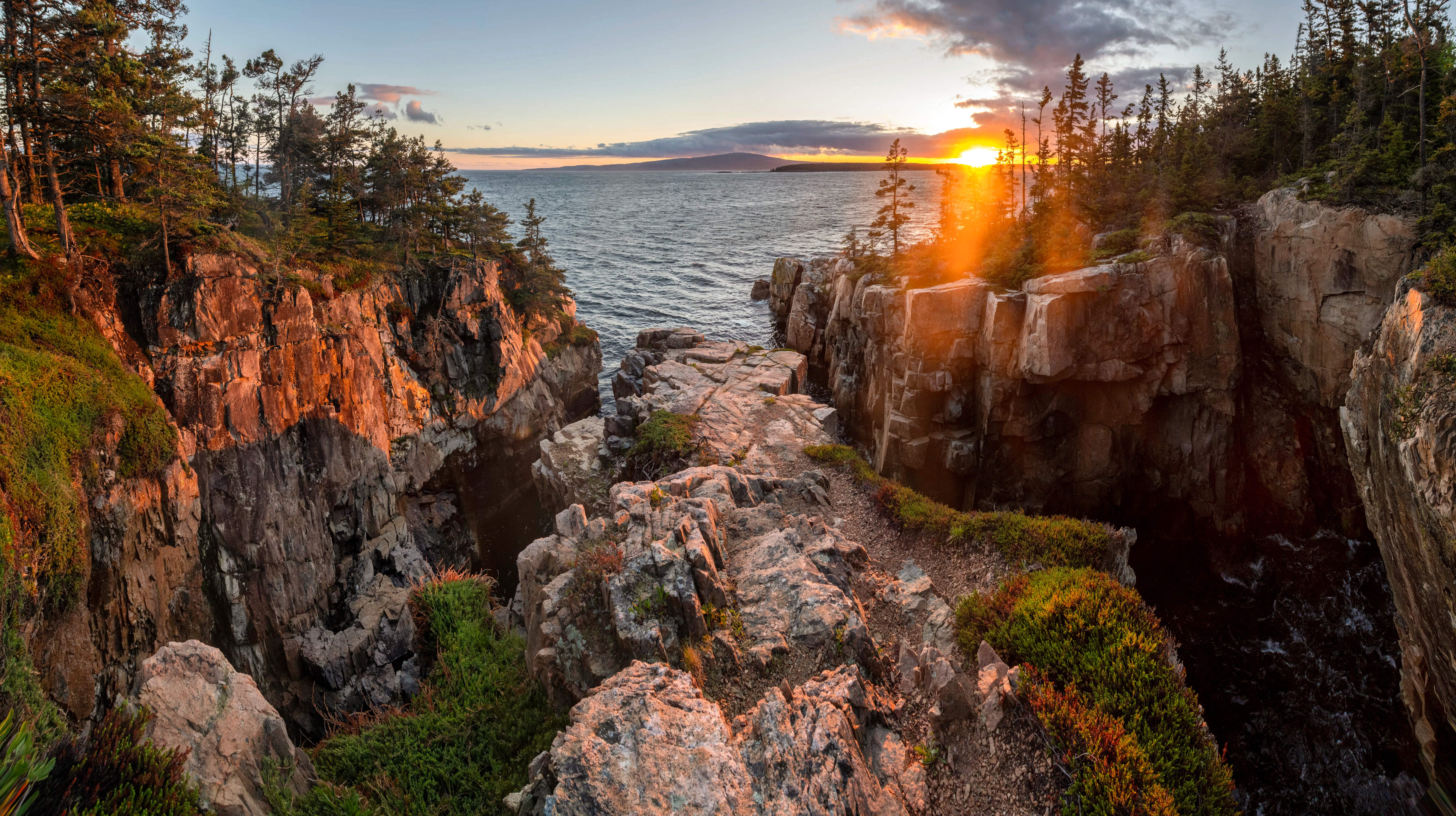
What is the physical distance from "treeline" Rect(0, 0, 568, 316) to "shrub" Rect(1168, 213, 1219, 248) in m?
36.9

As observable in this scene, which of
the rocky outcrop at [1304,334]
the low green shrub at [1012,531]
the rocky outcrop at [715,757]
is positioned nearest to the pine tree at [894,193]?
the rocky outcrop at [1304,334]

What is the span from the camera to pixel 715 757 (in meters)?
7.79

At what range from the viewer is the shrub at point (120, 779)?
5816 mm

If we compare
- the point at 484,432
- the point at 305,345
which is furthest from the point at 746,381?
the point at 305,345

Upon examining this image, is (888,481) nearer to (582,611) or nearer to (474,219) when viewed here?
(582,611)

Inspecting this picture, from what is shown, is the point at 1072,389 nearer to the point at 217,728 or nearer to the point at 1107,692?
the point at 1107,692

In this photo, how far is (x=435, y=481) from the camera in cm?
3353

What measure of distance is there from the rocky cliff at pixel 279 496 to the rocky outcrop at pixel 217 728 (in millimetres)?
5060

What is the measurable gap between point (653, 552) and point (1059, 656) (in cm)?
796

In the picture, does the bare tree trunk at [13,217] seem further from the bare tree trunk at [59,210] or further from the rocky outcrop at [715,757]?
the rocky outcrop at [715,757]

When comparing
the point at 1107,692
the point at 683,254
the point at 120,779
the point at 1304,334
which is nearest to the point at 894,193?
the point at 1304,334

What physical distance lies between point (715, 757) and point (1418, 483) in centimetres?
1651

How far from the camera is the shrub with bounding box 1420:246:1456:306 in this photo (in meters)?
13.6

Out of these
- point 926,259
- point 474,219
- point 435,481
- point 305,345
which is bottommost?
point 435,481
